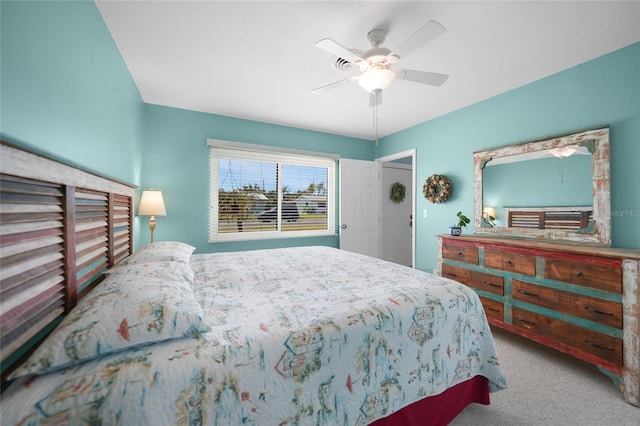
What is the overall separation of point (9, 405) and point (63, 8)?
1.75 m

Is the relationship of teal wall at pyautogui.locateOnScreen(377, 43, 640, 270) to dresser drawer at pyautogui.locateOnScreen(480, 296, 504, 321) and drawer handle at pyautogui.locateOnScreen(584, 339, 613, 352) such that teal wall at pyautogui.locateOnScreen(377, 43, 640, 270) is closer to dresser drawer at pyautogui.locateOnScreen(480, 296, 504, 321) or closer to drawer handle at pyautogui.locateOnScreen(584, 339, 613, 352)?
Answer: drawer handle at pyautogui.locateOnScreen(584, 339, 613, 352)

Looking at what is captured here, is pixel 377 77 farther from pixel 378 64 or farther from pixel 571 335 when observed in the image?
pixel 571 335

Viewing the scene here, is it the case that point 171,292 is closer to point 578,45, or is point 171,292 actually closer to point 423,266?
point 578,45

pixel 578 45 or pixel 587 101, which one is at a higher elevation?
pixel 578 45

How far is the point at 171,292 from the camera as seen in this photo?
1.06 m

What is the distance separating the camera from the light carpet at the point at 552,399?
1.52 meters

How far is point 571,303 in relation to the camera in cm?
193

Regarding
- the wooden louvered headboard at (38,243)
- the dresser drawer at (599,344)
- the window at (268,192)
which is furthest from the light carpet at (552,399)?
the window at (268,192)

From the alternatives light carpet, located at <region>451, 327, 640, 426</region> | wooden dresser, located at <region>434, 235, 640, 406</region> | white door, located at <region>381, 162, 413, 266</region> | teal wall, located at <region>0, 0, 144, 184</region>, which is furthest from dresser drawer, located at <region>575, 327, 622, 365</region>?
teal wall, located at <region>0, 0, 144, 184</region>

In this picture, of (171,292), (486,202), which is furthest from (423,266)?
(171,292)

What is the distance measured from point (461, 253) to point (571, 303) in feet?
3.08

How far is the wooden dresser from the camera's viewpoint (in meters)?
1.67

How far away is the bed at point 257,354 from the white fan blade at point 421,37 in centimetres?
147

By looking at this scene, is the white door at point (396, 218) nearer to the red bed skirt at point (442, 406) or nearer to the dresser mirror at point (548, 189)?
the dresser mirror at point (548, 189)
